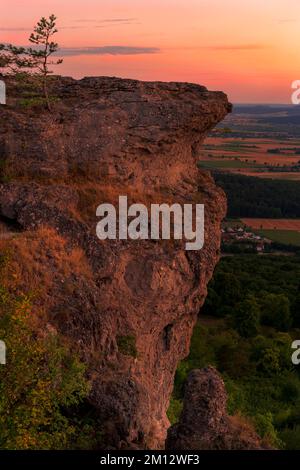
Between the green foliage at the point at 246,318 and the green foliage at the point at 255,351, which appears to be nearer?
the green foliage at the point at 255,351

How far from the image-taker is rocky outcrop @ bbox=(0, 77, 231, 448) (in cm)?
1695

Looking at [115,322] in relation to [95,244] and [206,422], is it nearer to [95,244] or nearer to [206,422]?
[95,244]

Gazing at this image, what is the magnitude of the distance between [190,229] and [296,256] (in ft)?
271

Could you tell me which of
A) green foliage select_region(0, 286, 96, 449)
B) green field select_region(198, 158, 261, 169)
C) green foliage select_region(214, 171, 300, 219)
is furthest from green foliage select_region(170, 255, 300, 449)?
green field select_region(198, 158, 261, 169)

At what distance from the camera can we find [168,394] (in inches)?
947

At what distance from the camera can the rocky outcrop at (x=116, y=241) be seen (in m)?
17.0

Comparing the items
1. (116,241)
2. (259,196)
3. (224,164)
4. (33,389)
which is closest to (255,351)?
(116,241)

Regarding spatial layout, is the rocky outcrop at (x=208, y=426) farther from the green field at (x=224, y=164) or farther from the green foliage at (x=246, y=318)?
the green field at (x=224, y=164)

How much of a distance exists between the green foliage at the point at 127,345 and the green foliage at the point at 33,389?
3.70 m

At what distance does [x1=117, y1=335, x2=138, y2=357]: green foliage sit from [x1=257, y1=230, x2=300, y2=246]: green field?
313ft

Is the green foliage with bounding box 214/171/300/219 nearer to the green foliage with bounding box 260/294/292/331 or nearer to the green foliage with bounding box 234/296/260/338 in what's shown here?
the green foliage with bounding box 260/294/292/331

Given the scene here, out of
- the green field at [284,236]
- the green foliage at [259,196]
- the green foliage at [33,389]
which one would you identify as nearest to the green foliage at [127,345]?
the green foliage at [33,389]

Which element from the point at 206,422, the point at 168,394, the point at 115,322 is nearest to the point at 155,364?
the point at 168,394

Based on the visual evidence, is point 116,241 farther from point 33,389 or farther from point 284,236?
point 284,236
